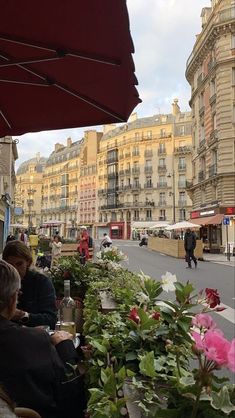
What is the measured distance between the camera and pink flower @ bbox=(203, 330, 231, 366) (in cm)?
119

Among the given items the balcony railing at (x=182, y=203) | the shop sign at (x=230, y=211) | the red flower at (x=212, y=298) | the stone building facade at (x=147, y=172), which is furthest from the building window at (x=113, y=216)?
the red flower at (x=212, y=298)

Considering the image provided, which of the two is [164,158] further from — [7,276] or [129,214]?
[7,276]

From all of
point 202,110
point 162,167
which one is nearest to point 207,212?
point 202,110

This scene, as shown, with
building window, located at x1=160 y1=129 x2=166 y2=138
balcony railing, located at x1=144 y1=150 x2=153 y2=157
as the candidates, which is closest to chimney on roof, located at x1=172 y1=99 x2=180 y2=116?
building window, located at x1=160 y1=129 x2=166 y2=138

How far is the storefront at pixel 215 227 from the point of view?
116 ft

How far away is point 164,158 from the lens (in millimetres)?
85312

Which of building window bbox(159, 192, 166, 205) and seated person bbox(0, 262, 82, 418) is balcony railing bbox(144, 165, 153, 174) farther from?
seated person bbox(0, 262, 82, 418)

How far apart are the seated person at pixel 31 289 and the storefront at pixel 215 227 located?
104 feet

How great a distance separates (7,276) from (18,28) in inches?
61.0

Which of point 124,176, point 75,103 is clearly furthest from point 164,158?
point 75,103

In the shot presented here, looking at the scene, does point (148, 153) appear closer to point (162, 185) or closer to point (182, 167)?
point (162, 185)

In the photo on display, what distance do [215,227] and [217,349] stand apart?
37.2 meters

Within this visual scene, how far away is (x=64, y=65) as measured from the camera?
3.22m

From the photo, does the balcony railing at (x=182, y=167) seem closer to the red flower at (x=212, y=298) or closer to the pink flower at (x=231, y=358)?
the red flower at (x=212, y=298)
